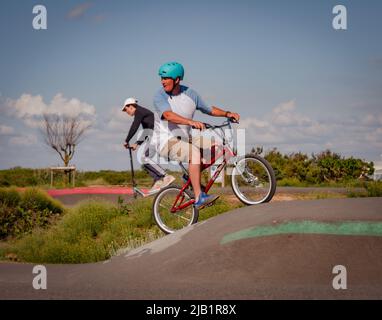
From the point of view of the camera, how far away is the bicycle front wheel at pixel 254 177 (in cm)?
780

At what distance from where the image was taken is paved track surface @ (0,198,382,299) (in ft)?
19.0

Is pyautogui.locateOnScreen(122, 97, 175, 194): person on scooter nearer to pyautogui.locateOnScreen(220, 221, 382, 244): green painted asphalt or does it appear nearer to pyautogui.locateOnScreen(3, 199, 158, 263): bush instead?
pyautogui.locateOnScreen(3, 199, 158, 263): bush

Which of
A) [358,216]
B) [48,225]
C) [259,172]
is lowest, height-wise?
[48,225]

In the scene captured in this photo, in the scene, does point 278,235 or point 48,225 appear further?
point 48,225

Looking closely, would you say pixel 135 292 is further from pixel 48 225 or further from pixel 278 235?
pixel 48 225

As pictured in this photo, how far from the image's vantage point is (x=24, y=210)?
14391mm

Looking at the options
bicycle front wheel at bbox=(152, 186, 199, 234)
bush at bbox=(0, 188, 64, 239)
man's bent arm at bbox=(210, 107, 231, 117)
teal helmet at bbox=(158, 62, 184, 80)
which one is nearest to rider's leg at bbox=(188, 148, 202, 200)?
bicycle front wheel at bbox=(152, 186, 199, 234)

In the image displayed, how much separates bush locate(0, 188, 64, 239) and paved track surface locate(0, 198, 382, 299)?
6.13 m

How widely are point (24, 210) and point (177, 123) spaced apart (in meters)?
8.03

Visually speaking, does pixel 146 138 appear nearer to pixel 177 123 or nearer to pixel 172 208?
pixel 172 208

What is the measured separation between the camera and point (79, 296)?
602 cm

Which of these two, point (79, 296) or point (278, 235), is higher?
point (278, 235)
